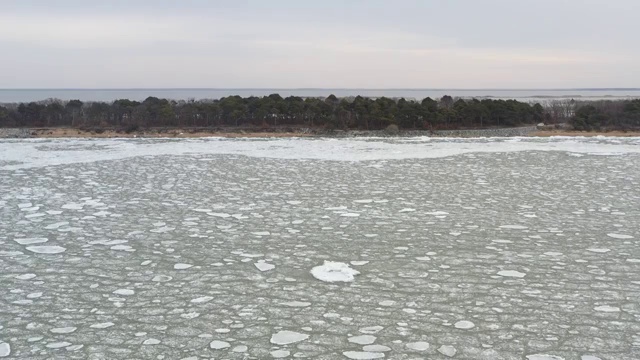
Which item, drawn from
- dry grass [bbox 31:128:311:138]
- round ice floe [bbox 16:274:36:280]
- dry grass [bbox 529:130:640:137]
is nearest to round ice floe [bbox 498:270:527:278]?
round ice floe [bbox 16:274:36:280]

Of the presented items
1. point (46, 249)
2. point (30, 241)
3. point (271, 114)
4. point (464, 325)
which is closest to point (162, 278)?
point (46, 249)

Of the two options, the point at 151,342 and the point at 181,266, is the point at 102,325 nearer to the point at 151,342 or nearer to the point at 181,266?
the point at 151,342

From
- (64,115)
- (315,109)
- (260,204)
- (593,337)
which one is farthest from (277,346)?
(64,115)

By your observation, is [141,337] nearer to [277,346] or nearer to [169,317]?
[169,317]

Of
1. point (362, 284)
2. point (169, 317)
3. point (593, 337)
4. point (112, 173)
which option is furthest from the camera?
point (112, 173)

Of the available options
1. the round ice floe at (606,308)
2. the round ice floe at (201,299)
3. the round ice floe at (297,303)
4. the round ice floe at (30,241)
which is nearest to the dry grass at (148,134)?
the round ice floe at (30,241)

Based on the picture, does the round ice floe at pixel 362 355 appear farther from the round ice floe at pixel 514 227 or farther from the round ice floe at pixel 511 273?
the round ice floe at pixel 514 227

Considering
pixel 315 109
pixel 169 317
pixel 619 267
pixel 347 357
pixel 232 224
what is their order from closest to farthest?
1. pixel 347 357
2. pixel 169 317
3. pixel 619 267
4. pixel 232 224
5. pixel 315 109
